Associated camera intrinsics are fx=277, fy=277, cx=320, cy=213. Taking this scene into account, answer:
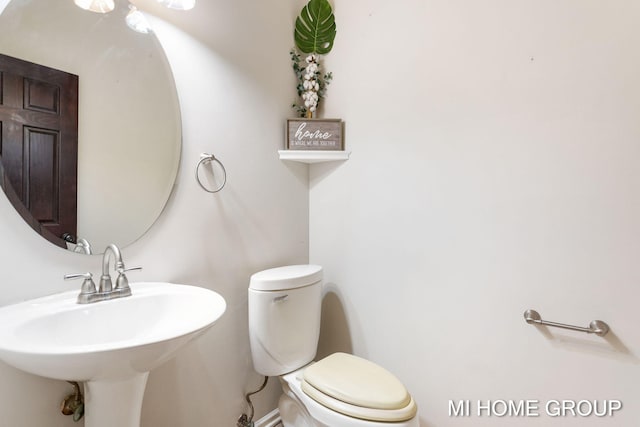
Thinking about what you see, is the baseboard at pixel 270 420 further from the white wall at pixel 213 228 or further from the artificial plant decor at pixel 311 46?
the artificial plant decor at pixel 311 46

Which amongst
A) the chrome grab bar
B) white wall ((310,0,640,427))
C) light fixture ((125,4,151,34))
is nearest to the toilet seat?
white wall ((310,0,640,427))

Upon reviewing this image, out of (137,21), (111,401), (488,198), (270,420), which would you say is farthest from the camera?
(270,420)

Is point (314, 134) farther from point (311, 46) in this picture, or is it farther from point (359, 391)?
point (359, 391)

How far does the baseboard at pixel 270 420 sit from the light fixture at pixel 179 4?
187 cm

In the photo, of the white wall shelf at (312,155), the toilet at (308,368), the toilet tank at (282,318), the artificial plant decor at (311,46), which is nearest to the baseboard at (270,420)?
the toilet at (308,368)

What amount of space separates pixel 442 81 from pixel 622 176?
2.37ft

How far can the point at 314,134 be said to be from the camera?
149 centimetres

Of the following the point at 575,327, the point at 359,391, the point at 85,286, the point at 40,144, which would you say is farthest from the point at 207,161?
the point at 575,327

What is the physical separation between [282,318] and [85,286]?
72 cm

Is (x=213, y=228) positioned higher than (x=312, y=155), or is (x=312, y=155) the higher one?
(x=312, y=155)

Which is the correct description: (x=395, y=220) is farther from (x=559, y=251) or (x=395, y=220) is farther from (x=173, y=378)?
(x=173, y=378)

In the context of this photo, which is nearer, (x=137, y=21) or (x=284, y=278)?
(x=137, y=21)

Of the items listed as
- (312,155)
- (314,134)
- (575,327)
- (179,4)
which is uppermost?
(179,4)

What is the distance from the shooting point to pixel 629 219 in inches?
35.5
